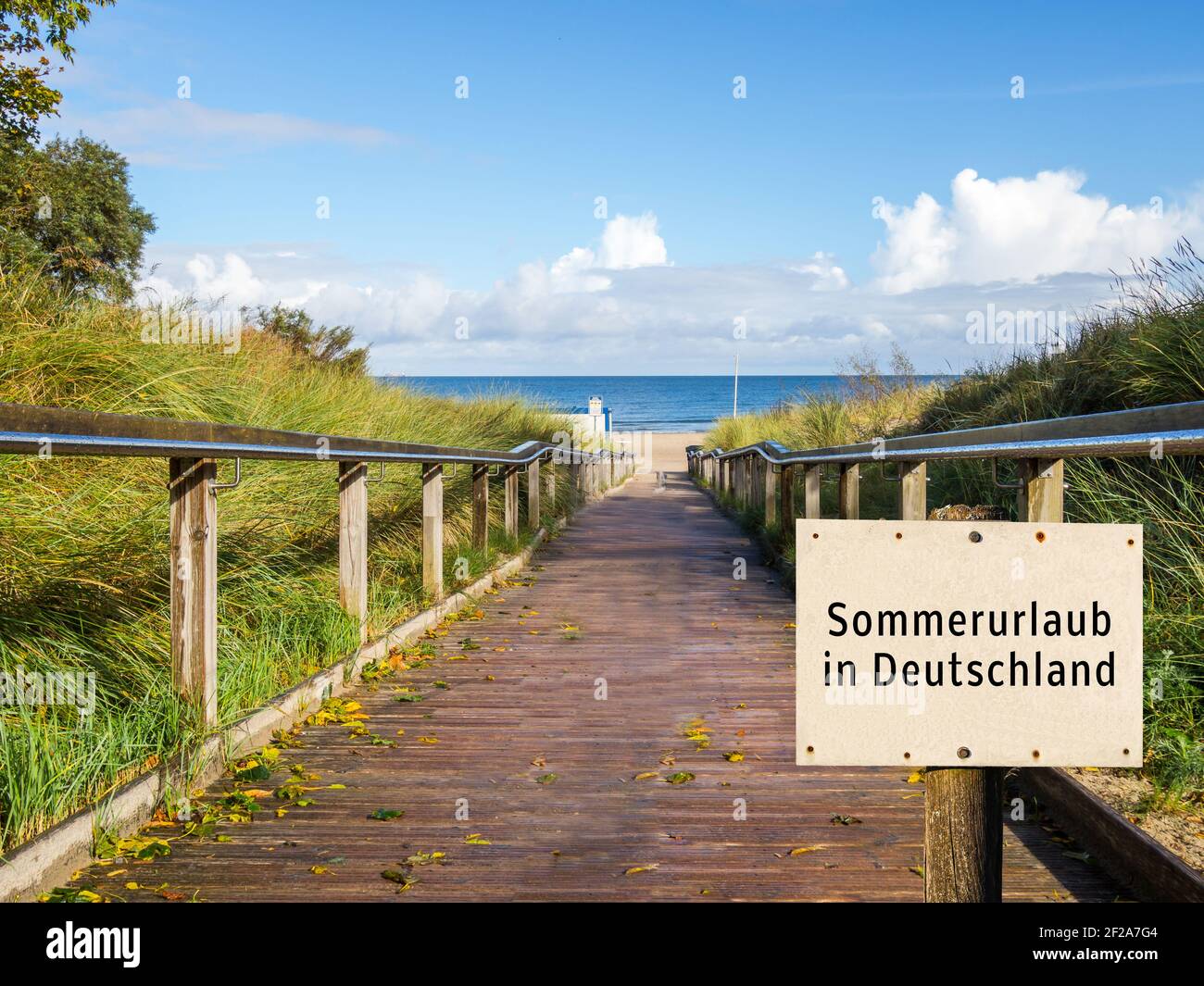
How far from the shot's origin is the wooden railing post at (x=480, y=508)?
9828 mm

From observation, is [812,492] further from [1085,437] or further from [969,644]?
[969,644]

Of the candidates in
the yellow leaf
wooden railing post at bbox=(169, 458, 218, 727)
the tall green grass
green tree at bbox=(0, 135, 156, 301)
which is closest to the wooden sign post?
the yellow leaf

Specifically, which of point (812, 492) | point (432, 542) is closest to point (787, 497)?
point (812, 492)

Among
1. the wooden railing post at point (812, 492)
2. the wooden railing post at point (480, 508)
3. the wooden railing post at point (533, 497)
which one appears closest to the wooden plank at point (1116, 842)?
the wooden railing post at point (812, 492)

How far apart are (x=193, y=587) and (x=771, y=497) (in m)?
9.10

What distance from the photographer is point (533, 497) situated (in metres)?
12.8

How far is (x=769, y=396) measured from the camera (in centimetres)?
10625

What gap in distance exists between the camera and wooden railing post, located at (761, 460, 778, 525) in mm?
12220

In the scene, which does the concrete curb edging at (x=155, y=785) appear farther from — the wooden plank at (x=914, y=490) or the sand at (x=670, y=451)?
the sand at (x=670, y=451)

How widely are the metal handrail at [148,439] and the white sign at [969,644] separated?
248 centimetres

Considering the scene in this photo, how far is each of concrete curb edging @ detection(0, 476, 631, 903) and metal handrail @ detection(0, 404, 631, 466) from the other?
3.54 ft

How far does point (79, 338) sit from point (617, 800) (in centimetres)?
402

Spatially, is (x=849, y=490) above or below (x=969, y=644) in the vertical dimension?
above
